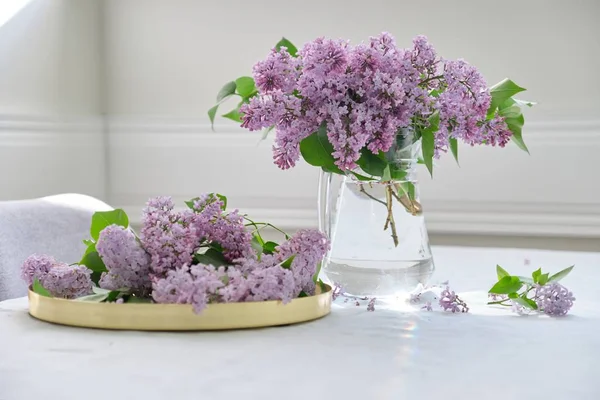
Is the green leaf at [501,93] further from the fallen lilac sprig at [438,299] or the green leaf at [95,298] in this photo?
the green leaf at [95,298]

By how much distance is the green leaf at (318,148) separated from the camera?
35.6 inches

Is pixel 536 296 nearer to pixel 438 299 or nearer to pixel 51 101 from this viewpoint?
pixel 438 299

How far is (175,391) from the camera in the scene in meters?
0.57

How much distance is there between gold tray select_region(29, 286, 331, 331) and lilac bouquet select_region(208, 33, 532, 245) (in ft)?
0.57

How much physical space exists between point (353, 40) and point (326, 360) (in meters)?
2.35

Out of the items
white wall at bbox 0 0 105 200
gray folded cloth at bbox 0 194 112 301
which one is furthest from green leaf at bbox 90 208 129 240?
white wall at bbox 0 0 105 200

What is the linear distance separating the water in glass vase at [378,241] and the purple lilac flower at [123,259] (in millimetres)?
286

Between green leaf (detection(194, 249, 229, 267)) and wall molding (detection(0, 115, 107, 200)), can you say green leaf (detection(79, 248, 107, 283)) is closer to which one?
green leaf (detection(194, 249, 229, 267))

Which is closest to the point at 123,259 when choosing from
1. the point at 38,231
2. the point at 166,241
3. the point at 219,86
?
the point at 166,241

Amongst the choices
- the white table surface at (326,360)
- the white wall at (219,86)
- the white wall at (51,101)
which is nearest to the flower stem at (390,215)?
the white table surface at (326,360)

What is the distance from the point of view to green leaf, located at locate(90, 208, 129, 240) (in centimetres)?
90

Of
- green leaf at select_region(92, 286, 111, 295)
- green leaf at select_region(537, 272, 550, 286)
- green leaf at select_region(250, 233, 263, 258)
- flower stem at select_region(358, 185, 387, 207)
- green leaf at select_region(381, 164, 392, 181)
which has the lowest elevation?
green leaf at select_region(537, 272, 550, 286)

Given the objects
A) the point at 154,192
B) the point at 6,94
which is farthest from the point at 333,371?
the point at 154,192

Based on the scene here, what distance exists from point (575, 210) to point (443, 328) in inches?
77.1
